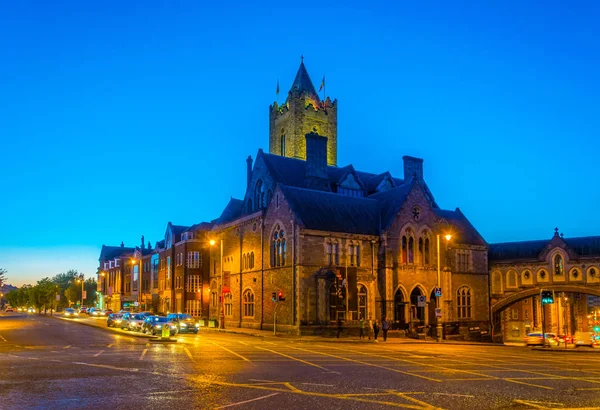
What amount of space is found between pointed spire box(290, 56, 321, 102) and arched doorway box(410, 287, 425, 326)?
40434 mm

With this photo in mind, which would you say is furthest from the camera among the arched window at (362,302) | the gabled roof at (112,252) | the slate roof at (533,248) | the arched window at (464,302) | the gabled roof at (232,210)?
the gabled roof at (112,252)

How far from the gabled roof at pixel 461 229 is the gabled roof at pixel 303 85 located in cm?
3046

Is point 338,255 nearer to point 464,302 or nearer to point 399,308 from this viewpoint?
point 399,308

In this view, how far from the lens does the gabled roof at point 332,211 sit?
4806 cm

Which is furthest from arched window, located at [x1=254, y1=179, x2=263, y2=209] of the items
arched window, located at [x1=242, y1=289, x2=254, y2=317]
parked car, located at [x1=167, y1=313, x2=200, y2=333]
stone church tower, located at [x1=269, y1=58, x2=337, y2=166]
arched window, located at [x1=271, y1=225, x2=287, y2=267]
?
stone church tower, located at [x1=269, y1=58, x2=337, y2=166]

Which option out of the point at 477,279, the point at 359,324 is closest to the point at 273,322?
the point at 359,324

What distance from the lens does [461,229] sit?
61.6m

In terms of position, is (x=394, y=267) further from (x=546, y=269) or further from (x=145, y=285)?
(x=145, y=285)

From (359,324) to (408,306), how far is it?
6127mm

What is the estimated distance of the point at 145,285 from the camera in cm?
9369

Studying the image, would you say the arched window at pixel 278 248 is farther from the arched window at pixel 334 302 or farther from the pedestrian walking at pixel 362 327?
the pedestrian walking at pixel 362 327

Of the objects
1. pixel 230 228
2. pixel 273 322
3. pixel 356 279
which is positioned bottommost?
pixel 273 322

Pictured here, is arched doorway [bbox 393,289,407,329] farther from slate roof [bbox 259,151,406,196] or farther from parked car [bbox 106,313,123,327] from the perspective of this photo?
parked car [bbox 106,313,123,327]

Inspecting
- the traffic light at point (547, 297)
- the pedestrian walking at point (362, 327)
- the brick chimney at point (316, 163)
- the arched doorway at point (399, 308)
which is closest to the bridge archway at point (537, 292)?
the arched doorway at point (399, 308)
